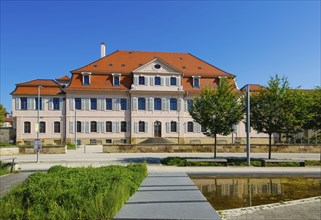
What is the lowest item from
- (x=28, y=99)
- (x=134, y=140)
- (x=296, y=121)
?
(x=134, y=140)

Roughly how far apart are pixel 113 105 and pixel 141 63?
26.9 ft

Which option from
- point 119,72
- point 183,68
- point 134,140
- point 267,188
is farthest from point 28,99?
point 267,188

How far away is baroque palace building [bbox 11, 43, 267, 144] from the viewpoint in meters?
41.3

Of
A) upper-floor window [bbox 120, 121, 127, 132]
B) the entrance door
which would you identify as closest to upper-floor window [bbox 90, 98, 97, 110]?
upper-floor window [bbox 120, 121, 127, 132]

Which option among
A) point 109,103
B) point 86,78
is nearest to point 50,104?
point 86,78

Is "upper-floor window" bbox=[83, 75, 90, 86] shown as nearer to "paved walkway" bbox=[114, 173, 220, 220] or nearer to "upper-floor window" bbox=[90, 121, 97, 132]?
"upper-floor window" bbox=[90, 121, 97, 132]

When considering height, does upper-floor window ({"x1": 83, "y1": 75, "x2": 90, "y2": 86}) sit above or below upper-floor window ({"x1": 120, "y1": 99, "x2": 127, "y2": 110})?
above

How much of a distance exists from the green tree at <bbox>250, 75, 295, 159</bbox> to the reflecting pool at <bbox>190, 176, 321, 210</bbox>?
626cm

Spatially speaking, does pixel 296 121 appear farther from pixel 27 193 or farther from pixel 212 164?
pixel 27 193

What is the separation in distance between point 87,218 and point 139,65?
40.4 metres

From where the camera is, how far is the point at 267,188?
11.0 m

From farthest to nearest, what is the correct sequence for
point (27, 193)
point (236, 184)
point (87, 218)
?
point (236, 184), point (27, 193), point (87, 218)

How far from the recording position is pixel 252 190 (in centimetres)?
1059

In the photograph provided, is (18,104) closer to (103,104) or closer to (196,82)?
(103,104)
